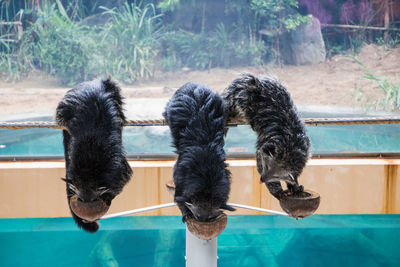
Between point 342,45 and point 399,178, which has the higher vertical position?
point 342,45

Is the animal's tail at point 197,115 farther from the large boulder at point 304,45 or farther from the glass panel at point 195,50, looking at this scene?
the large boulder at point 304,45

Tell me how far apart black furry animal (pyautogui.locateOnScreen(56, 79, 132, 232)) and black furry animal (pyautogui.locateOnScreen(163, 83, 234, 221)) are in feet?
0.32

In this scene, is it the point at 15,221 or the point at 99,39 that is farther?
the point at 99,39

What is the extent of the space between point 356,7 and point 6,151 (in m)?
2.78

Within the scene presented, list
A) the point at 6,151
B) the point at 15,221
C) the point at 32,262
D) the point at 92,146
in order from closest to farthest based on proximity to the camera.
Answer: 1. the point at 92,146
2. the point at 32,262
3. the point at 15,221
4. the point at 6,151

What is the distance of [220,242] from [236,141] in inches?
29.0

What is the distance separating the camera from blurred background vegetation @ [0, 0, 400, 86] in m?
2.68

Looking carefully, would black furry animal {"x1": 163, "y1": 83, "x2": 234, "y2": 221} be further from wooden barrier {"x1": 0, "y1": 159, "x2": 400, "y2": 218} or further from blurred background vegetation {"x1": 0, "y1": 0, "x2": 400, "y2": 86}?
blurred background vegetation {"x1": 0, "y1": 0, "x2": 400, "y2": 86}

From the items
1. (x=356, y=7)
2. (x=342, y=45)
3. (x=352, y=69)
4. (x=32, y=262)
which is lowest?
(x=32, y=262)

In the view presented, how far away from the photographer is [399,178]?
1.53 metres

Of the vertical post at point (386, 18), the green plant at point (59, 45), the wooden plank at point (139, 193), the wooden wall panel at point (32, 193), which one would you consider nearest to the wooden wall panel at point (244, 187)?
the wooden plank at point (139, 193)

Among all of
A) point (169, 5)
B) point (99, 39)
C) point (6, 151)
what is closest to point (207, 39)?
point (169, 5)

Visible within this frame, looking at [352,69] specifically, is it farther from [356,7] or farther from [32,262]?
[32,262]

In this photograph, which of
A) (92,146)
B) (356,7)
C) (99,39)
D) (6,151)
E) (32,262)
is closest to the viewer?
(92,146)
